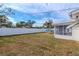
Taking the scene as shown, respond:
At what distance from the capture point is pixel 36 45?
3.86m

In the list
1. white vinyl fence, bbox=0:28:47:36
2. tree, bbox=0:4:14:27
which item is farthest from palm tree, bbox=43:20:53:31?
tree, bbox=0:4:14:27

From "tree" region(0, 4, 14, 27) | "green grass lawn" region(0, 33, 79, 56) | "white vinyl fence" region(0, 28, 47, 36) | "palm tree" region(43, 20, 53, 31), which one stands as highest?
"tree" region(0, 4, 14, 27)

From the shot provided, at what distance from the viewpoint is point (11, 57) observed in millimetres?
3836

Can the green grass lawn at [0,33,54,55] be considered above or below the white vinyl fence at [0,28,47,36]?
below

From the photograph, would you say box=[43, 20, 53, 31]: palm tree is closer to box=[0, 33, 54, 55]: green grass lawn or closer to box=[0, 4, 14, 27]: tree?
box=[0, 33, 54, 55]: green grass lawn

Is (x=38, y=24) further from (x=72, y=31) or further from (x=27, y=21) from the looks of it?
(x=72, y=31)

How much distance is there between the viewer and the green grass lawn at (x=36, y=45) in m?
3.83

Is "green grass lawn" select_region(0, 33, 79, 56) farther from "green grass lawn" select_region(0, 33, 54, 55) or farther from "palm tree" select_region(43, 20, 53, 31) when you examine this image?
"palm tree" select_region(43, 20, 53, 31)

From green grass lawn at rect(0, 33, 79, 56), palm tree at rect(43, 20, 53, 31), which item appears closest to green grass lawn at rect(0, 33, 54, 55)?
green grass lawn at rect(0, 33, 79, 56)

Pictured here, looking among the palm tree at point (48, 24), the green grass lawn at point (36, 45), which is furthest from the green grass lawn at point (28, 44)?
the palm tree at point (48, 24)

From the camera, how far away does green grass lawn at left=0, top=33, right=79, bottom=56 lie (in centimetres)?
383

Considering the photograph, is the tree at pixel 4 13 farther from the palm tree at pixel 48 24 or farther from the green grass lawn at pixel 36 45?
the palm tree at pixel 48 24

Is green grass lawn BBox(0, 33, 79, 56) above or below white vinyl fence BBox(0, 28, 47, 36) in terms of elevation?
below

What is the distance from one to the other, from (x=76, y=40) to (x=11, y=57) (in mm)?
861
